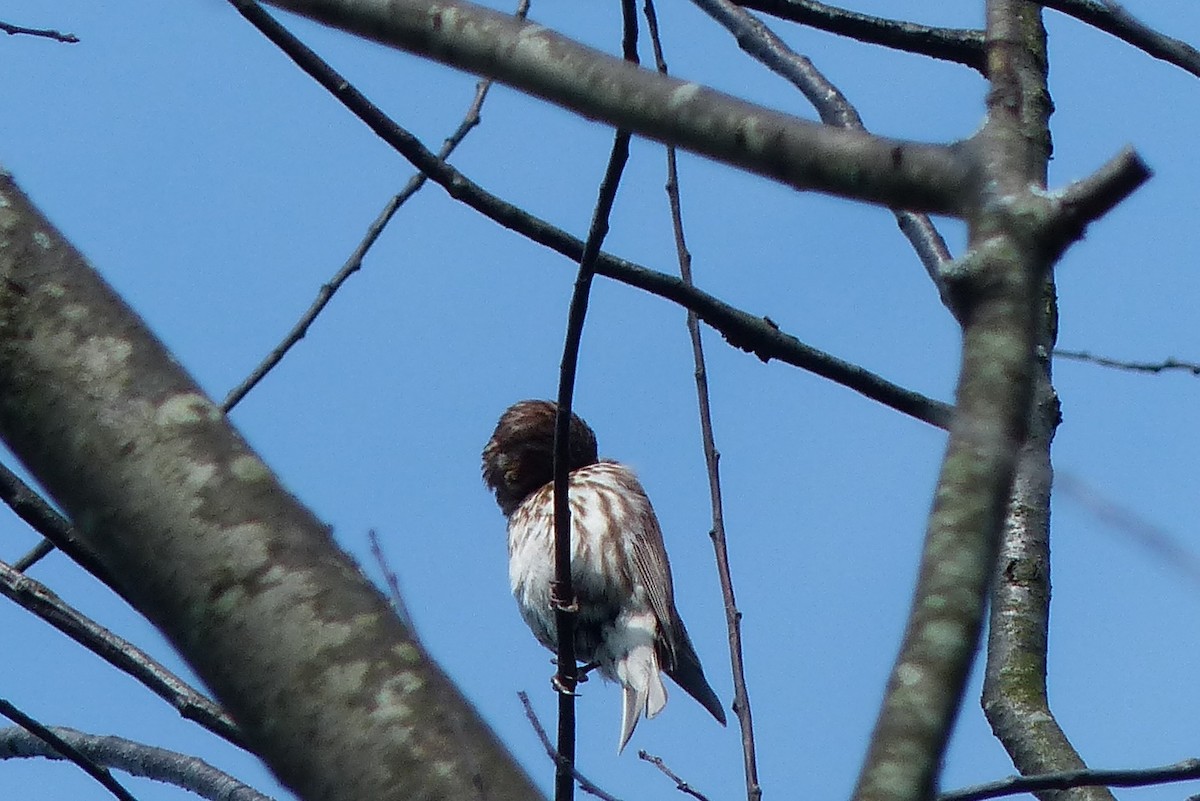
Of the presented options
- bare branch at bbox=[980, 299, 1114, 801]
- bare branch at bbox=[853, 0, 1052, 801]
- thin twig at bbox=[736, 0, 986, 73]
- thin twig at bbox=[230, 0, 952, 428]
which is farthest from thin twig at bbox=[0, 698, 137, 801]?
thin twig at bbox=[736, 0, 986, 73]

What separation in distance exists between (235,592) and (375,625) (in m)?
0.13

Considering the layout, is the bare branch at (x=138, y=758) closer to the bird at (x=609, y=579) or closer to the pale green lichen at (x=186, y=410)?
the pale green lichen at (x=186, y=410)

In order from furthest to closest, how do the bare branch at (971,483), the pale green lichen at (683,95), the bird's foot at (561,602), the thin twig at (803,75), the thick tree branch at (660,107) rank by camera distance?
the thin twig at (803,75) → the bird's foot at (561,602) → the pale green lichen at (683,95) → the thick tree branch at (660,107) → the bare branch at (971,483)

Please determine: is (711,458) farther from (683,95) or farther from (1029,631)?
(683,95)

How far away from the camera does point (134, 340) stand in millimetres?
1636

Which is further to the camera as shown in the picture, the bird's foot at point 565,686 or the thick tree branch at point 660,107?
the bird's foot at point 565,686

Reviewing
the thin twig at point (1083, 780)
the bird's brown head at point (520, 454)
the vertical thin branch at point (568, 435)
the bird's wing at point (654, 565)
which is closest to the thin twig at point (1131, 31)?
the vertical thin branch at point (568, 435)

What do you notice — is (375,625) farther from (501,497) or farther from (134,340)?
(501,497)

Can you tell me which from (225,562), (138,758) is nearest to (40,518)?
(225,562)

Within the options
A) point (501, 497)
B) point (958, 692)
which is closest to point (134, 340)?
point (958, 692)

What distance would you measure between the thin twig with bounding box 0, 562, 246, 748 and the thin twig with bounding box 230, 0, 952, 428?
92 centimetres

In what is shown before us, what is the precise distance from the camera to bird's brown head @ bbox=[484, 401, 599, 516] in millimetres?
6574

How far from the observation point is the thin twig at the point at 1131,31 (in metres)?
2.93

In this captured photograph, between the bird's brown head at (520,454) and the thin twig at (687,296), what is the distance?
11.5ft
